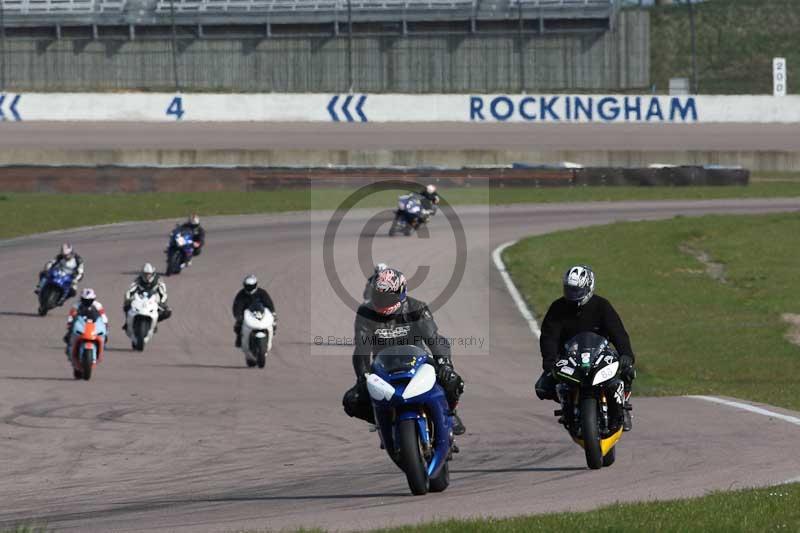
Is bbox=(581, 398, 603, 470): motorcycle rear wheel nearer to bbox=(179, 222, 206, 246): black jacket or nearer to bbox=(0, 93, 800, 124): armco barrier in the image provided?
bbox=(179, 222, 206, 246): black jacket

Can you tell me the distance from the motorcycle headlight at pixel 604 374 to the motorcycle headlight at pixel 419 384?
175 cm

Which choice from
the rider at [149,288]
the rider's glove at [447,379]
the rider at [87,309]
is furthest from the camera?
the rider at [149,288]

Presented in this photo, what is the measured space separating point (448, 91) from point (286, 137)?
1202 cm

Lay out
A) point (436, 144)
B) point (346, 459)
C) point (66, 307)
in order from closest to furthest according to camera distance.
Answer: point (346, 459) → point (66, 307) → point (436, 144)

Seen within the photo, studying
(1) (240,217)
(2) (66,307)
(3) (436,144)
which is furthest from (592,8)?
(2) (66,307)

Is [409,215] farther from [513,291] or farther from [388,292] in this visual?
[388,292]

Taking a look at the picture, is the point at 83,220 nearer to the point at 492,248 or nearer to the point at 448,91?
the point at 492,248

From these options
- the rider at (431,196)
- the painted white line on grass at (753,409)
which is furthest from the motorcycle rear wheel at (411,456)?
the rider at (431,196)

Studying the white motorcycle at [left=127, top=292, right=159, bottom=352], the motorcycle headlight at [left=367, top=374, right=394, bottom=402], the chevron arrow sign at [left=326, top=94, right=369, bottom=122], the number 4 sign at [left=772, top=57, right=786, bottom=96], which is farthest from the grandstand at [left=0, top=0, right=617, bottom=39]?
the motorcycle headlight at [left=367, top=374, right=394, bottom=402]

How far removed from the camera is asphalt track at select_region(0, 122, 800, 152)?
60281 millimetres

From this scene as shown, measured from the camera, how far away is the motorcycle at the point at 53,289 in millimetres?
27875

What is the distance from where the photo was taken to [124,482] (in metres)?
12.2

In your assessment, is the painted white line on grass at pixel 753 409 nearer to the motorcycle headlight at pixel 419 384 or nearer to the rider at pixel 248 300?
the motorcycle headlight at pixel 419 384

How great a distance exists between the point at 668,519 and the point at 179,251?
24.7 m
